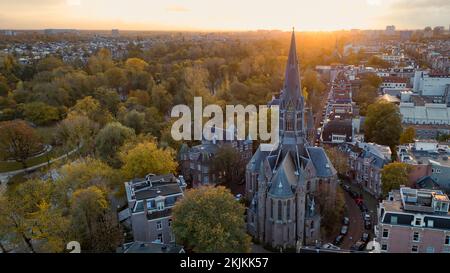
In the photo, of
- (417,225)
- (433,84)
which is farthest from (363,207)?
(433,84)

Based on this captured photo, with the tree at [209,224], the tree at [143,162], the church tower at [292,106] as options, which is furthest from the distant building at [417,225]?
the tree at [143,162]

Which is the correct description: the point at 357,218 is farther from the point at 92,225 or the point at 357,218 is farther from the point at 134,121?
the point at 134,121

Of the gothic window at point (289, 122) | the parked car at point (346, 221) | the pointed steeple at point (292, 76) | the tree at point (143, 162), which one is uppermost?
the pointed steeple at point (292, 76)

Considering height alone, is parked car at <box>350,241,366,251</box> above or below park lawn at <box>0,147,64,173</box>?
below

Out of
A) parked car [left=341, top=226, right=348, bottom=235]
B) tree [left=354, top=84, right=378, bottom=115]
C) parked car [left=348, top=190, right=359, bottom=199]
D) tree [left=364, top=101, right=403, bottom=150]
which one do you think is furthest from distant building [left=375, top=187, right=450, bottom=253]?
tree [left=354, top=84, right=378, bottom=115]

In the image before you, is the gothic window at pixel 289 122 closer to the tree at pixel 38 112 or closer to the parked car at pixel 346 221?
the parked car at pixel 346 221

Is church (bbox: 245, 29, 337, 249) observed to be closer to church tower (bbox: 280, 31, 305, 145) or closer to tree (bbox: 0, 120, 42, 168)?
church tower (bbox: 280, 31, 305, 145)
